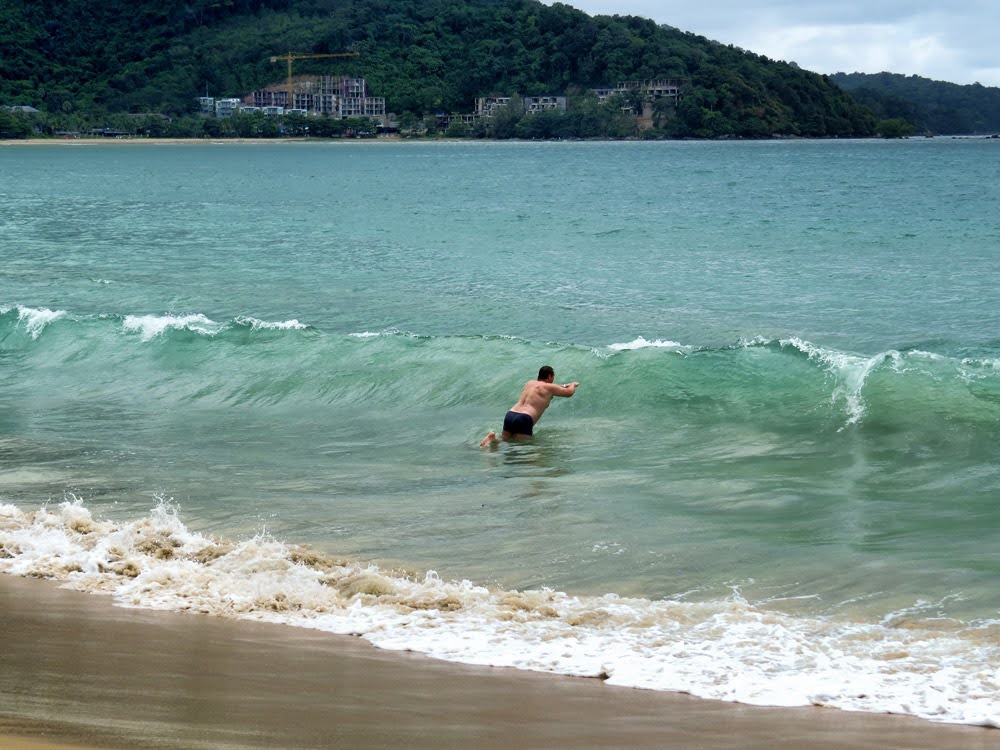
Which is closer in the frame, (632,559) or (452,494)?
(632,559)

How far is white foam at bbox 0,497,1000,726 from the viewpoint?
619 cm

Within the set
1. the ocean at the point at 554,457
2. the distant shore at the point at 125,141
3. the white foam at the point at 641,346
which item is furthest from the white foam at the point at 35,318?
the distant shore at the point at 125,141

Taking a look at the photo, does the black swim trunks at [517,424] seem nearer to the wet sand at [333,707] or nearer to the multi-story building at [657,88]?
the wet sand at [333,707]

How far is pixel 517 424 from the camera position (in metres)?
12.9

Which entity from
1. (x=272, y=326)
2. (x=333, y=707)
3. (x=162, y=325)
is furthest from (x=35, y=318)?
(x=333, y=707)

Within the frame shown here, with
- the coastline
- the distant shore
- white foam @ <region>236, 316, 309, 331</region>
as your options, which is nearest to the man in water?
white foam @ <region>236, 316, 309, 331</region>

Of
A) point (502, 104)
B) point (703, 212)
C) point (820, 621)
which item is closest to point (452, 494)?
point (820, 621)

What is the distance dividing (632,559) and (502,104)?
190 metres

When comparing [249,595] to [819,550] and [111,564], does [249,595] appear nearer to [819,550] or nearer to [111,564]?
[111,564]

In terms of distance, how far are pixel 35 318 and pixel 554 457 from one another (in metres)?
12.4

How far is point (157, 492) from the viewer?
10.8 meters

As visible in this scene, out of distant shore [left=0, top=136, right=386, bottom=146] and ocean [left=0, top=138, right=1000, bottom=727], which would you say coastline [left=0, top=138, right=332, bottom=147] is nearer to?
distant shore [left=0, top=136, right=386, bottom=146]

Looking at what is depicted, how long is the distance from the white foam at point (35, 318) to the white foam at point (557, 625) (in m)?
11.8

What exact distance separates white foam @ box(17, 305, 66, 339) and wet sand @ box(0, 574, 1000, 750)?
14.4 meters
